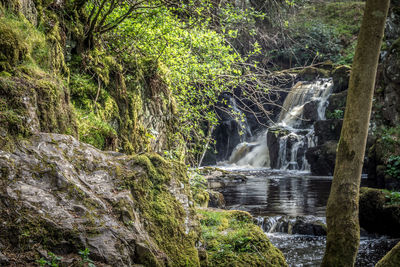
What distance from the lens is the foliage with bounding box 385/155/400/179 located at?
525 inches

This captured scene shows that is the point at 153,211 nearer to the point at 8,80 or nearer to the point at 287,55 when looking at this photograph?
the point at 8,80

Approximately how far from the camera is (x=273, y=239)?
319 inches

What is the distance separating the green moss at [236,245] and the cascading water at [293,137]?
15.4 m

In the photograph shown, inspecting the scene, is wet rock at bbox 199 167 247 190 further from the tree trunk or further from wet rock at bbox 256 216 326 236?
the tree trunk

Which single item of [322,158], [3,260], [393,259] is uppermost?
[3,260]

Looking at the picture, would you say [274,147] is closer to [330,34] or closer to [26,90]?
[330,34]

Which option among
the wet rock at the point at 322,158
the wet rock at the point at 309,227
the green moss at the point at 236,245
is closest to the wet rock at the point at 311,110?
the wet rock at the point at 322,158

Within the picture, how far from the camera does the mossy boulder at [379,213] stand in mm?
7762

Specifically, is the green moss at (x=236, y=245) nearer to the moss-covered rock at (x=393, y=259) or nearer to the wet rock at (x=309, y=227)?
the moss-covered rock at (x=393, y=259)

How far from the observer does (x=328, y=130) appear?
66.0 ft

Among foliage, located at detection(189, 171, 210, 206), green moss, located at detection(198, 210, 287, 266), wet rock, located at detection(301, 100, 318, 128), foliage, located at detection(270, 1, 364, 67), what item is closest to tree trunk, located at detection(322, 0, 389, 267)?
green moss, located at detection(198, 210, 287, 266)

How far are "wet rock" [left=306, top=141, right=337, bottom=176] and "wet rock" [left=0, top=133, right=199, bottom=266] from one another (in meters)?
16.9

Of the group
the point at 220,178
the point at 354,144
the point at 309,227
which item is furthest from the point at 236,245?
the point at 220,178

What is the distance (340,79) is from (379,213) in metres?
16.8
